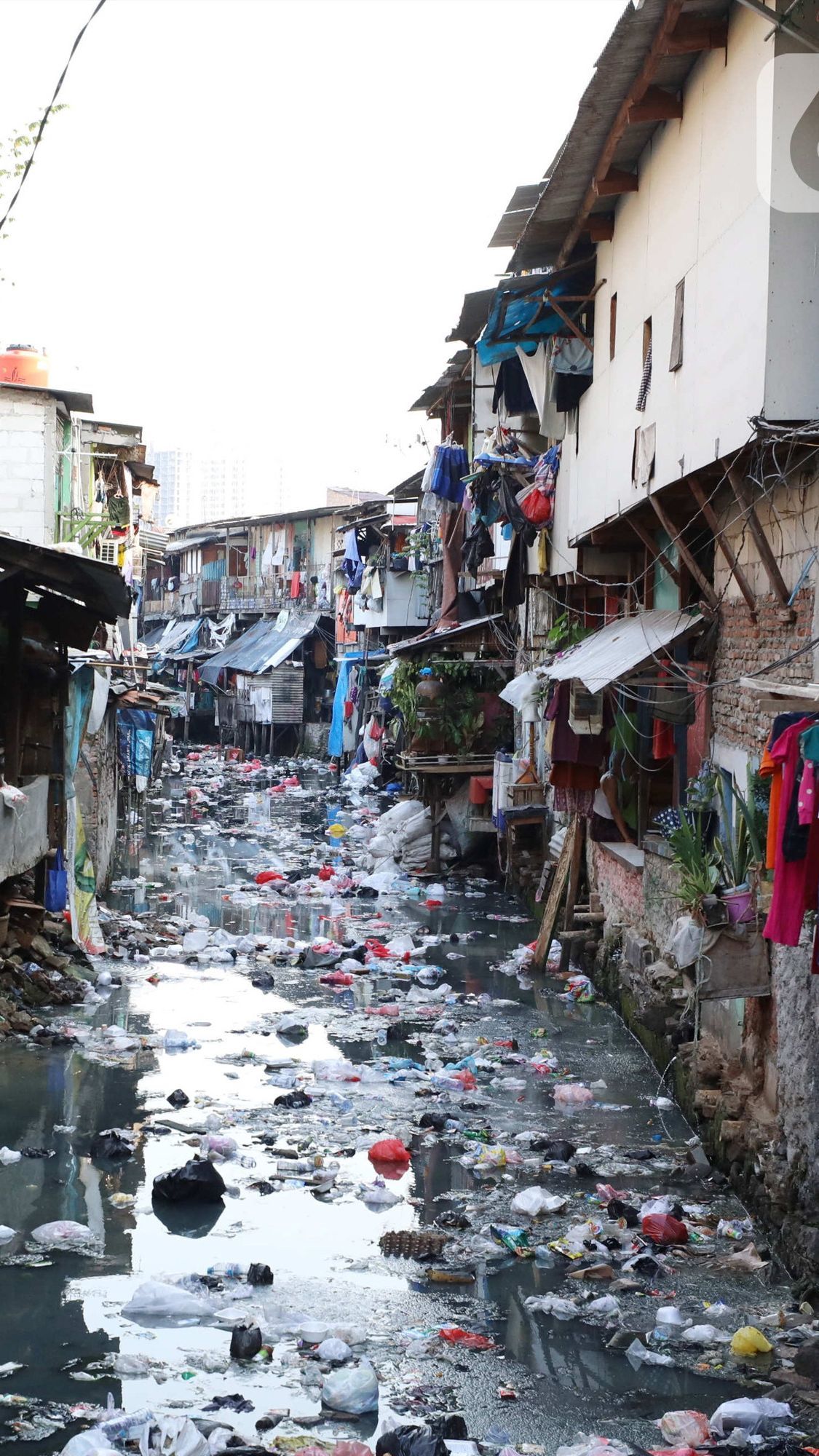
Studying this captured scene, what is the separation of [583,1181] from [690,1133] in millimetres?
1201

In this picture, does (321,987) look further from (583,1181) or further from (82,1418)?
(82,1418)

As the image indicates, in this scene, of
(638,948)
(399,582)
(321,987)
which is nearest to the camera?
(638,948)

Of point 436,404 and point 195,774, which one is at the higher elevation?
point 436,404

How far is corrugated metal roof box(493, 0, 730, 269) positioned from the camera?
25.4 feet

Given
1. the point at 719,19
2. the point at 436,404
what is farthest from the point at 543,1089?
the point at 436,404

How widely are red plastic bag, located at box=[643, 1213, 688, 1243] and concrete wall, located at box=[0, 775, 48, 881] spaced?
543cm

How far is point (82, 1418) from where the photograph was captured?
15.8 feet

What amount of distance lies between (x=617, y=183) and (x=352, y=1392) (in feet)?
28.5

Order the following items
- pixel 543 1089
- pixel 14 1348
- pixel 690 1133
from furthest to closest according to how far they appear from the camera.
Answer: pixel 543 1089
pixel 690 1133
pixel 14 1348

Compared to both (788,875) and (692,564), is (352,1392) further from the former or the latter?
(692,564)

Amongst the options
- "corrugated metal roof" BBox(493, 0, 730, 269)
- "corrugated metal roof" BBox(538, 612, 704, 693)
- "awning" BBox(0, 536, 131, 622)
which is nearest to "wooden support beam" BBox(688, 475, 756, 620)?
"corrugated metal roof" BBox(538, 612, 704, 693)

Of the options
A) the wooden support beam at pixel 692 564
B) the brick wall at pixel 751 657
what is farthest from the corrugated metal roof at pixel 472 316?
the brick wall at pixel 751 657

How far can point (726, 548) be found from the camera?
27.8 feet

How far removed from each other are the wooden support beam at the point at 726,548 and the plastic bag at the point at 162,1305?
15.9 feet
